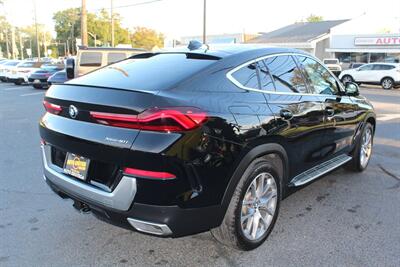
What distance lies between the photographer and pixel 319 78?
4.71 m

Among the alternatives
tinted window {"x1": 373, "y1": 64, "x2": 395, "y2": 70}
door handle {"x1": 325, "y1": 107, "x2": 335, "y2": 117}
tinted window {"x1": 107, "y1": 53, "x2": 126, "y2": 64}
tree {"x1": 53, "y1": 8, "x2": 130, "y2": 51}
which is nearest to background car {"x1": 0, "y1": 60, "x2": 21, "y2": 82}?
tinted window {"x1": 107, "y1": 53, "x2": 126, "y2": 64}

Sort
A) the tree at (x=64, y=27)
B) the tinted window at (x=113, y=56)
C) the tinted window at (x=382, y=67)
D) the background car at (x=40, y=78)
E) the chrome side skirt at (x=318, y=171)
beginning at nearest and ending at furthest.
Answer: the chrome side skirt at (x=318, y=171) < the tinted window at (x=113, y=56) < the background car at (x=40, y=78) < the tinted window at (x=382, y=67) < the tree at (x=64, y=27)

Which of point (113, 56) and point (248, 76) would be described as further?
point (113, 56)

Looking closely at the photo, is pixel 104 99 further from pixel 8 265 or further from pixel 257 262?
pixel 257 262

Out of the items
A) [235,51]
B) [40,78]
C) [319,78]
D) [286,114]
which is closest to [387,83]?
[40,78]

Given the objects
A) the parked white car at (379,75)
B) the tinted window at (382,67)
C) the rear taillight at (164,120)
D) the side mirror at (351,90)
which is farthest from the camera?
the tinted window at (382,67)

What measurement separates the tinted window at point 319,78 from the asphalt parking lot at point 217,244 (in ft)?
4.08

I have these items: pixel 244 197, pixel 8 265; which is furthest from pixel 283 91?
pixel 8 265

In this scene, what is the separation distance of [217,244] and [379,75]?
25226 millimetres

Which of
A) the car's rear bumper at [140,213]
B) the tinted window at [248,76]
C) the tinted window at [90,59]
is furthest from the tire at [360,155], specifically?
the tinted window at [90,59]

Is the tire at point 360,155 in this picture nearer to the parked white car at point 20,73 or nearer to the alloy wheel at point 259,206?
the alloy wheel at point 259,206

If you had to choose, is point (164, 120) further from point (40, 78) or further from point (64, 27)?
point (64, 27)

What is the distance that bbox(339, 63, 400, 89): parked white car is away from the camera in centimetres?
2511

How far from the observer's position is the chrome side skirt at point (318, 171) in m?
4.09
